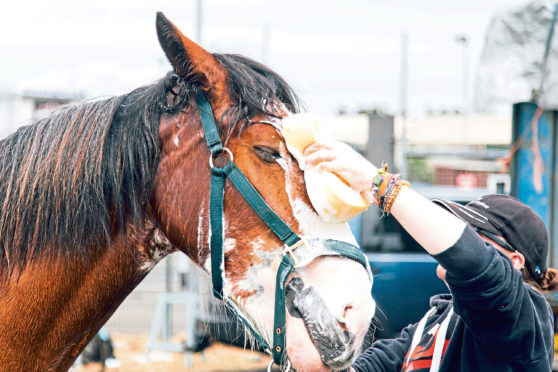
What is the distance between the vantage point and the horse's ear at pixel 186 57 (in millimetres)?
1623

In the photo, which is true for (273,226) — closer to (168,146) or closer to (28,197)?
(168,146)

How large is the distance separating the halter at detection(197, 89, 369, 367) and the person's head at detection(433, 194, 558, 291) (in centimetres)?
50

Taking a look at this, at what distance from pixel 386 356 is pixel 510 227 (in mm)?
737

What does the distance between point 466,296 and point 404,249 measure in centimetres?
501

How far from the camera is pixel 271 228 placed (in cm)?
162

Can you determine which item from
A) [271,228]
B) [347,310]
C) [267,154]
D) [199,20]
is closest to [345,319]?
[347,310]

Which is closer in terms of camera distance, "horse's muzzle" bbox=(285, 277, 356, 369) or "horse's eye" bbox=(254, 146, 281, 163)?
"horse's muzzle" bbox=(285, 277, 356, 369)

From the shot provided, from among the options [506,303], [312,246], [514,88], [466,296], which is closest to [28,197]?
[312,246]

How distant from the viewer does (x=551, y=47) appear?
4.30 metres

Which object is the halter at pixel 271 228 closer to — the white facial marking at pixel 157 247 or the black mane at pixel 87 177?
the black mane at pixel 87 177

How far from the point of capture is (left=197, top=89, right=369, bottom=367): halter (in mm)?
1580

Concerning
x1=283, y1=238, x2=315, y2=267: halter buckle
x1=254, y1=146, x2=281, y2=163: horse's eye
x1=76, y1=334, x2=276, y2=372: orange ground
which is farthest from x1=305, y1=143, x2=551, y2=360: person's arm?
x1=76, y1=334, x2=276, y2=372: orange ground

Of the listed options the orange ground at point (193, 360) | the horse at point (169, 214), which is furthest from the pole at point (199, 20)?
the horse at point (169, 214)

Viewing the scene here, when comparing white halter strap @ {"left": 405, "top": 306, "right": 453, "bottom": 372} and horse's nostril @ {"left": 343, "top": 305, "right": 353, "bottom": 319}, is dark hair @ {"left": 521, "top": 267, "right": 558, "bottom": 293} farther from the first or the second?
horse's nostril @ {"left": 343, "top": 305, "right": 353, "bottom": 319}
